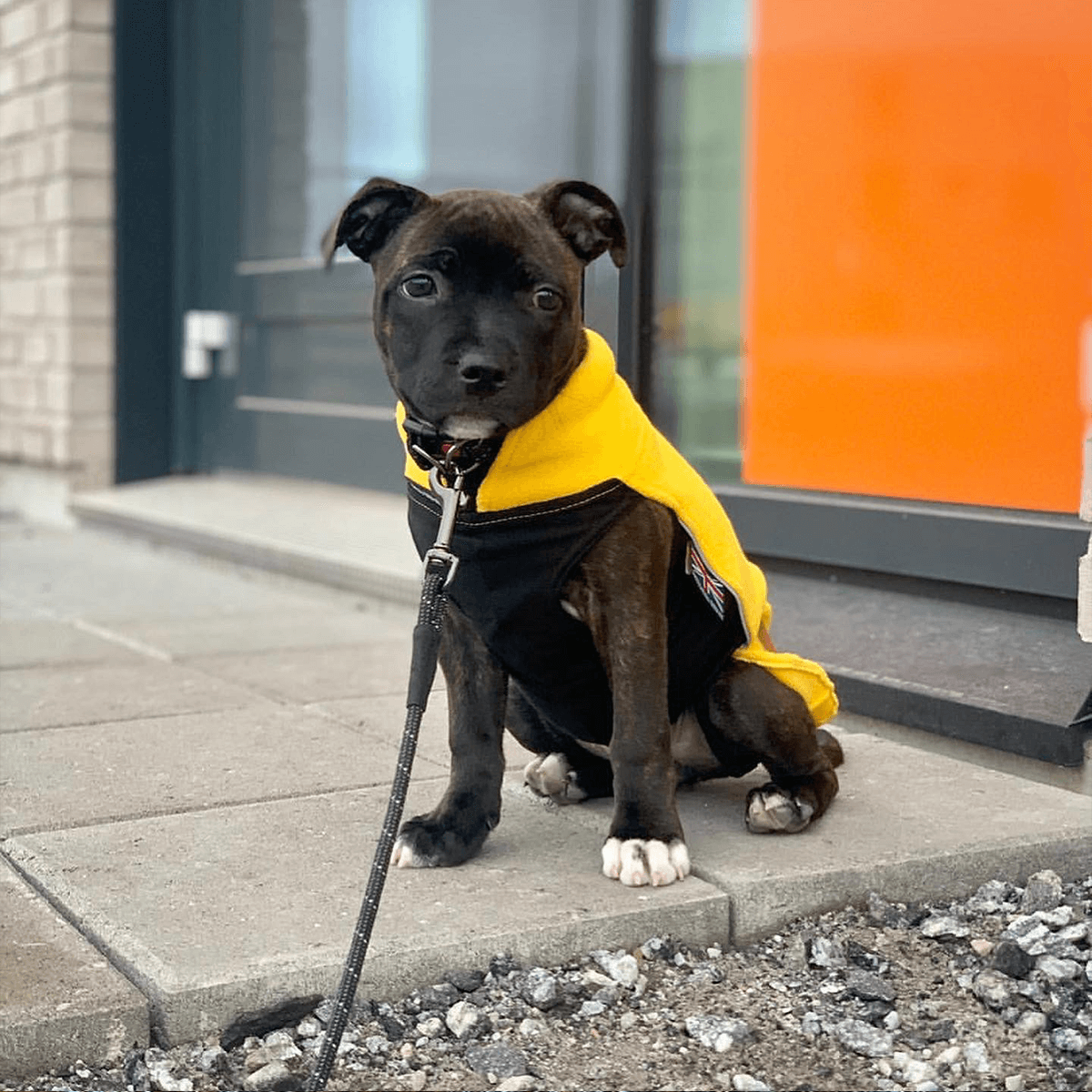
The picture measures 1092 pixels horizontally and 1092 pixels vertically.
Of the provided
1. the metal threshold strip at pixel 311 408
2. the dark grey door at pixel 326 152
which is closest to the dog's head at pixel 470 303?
the dark grey door at pixel 326 152

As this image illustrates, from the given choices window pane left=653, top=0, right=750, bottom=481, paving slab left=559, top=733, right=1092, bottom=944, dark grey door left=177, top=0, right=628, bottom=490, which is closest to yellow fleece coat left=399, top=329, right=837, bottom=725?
paving slab left=559, top=733, right=1092, bottom=944

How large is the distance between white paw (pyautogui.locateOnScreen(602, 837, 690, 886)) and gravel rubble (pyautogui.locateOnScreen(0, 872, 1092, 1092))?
131 millimetres

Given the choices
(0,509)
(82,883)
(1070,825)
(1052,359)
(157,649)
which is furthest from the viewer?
(0,509)

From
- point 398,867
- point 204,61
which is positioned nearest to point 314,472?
point 204,61

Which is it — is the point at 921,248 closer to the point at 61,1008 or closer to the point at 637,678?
the point at 637,678

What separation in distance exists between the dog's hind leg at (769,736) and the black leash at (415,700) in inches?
25.5

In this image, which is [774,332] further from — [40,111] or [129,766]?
[40,111]

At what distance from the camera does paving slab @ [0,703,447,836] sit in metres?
3.19

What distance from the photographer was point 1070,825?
10.00ft

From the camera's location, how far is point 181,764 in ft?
11.5

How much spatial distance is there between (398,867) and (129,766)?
0.97 metres

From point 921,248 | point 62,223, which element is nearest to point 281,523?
point 62,223

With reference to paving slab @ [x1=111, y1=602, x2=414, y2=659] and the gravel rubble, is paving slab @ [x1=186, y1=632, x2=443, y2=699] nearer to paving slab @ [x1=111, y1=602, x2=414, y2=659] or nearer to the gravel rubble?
paving slab @ [x1=111, y1=602, x2=414, y2=659]

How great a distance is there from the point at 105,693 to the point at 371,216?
80.1 inches
